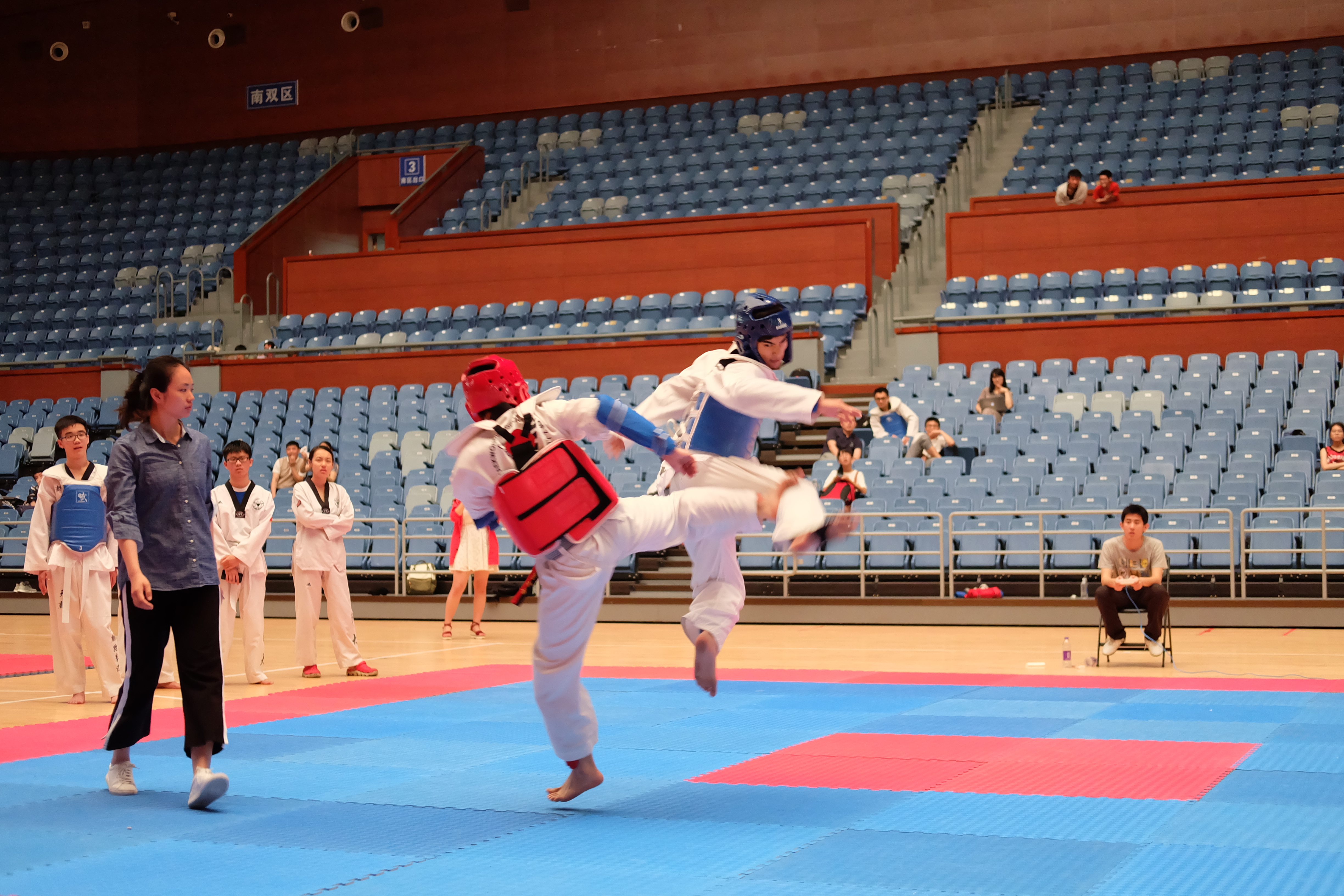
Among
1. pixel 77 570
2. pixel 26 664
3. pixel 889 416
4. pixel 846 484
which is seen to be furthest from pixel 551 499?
pixel 889 416

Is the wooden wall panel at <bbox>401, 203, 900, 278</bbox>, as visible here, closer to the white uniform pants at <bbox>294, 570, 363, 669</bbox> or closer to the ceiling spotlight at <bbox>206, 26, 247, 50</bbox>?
the ceiling spotlight at <bbox>206, 26, 247, 50</bbox>

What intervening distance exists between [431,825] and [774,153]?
70.1ft

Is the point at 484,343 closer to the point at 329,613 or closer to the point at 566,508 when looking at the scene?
the point at 329,613

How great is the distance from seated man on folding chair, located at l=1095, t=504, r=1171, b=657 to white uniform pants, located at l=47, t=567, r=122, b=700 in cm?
821

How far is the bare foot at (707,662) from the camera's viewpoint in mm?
5688

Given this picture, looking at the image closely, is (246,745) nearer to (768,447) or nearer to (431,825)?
(431,825)

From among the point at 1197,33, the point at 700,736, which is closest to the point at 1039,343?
the point at 1197,33

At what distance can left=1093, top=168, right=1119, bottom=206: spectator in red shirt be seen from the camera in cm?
1938

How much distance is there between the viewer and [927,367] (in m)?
18.1

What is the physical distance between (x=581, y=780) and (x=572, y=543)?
111cm

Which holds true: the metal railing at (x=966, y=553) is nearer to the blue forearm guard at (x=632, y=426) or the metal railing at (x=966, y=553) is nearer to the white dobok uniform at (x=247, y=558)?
the white dobok uniform at (x=247, y=558)

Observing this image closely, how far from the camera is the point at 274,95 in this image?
32.0 meters

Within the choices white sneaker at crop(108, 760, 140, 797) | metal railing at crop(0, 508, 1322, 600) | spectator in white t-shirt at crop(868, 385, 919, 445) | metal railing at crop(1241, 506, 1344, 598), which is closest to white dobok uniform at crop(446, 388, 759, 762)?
white sneaker at crop(108, 760, 140, 797)

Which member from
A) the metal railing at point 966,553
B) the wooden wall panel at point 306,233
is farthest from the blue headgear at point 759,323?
the wooden wall panel at point 306,233
